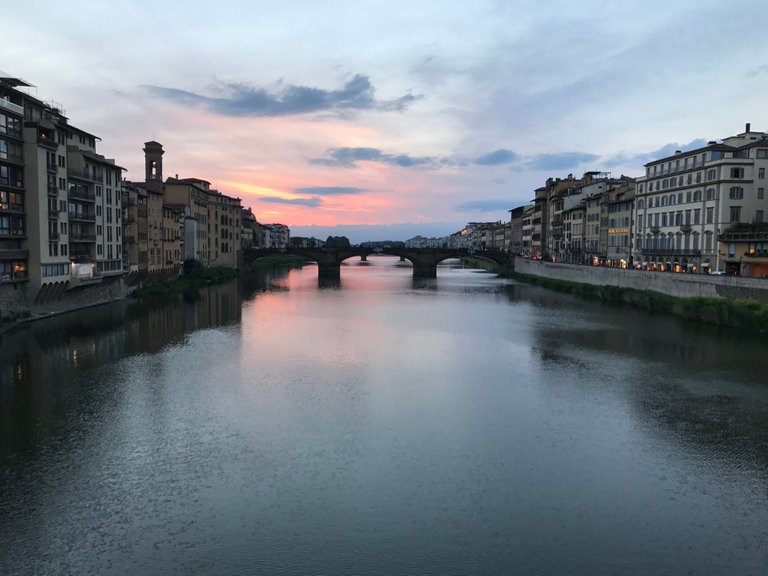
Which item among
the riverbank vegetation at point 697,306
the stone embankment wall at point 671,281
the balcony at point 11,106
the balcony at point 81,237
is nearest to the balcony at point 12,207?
the balcony at point 81,237

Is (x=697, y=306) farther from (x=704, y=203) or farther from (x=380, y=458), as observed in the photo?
(x=380, y=458)

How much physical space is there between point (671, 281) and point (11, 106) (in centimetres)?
5190

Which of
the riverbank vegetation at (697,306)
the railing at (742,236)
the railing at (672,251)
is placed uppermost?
the railing at (742,236)

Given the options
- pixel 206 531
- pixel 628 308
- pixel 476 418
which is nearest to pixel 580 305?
pixel 628 308

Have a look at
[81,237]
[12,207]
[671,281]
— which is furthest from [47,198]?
[671,281]

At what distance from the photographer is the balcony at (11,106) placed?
35.9 meters

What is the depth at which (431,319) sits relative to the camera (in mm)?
48312

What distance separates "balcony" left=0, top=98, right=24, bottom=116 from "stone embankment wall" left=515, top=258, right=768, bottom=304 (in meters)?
50.7

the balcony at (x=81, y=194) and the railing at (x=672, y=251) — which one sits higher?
the balcony at (x=81, y=194)

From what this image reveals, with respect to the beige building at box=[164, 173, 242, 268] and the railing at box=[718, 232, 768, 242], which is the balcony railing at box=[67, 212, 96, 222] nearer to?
the beige building at box=[164, 173, 242, 268]

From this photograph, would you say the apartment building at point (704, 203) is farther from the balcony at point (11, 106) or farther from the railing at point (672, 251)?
the balcony at point (11, 106)

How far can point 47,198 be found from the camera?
134 feet

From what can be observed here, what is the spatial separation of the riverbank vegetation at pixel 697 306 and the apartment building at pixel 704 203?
23.2 feet

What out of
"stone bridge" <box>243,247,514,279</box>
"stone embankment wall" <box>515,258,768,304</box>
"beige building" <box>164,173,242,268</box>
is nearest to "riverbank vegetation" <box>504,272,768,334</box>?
"stone embankment wall" <box>515,258,768,304</box>
